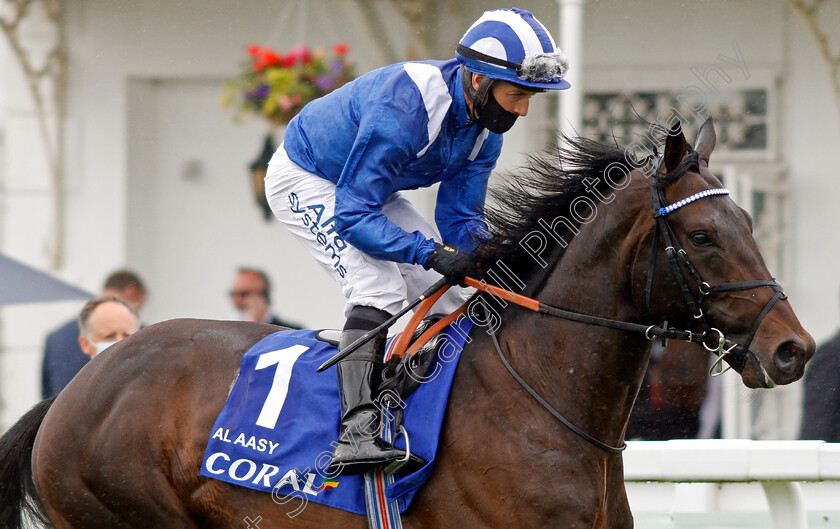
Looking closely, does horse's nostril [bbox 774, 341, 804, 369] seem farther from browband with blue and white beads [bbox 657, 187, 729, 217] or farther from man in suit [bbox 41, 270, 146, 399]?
man in suit [bbox 41, 270, 146, 399]

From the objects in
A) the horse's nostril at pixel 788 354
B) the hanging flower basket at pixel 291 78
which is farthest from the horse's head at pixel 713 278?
the hanging flower basket at pixel 291 78

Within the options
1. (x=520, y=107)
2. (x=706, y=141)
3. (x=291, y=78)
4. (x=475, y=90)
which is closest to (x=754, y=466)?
(x=706, y=141)

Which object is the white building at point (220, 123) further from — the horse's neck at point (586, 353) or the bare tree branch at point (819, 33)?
the horse's neck at point (586, 353)

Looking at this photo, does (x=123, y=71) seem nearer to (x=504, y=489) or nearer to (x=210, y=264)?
(x=210, y=264)

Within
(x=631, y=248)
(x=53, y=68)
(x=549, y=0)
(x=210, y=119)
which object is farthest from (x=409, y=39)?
(x=631, y=248)

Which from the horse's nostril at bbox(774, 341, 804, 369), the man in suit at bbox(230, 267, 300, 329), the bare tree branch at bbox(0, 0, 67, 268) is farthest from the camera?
the bare tree branch at bbox(0, 0, 67, 268)

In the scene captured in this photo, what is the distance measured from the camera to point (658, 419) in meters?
4.96

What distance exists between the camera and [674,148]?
102 inches

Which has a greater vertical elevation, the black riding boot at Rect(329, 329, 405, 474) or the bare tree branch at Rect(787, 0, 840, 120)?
the bare tree branch at Rect(787, 0, 840, 120)

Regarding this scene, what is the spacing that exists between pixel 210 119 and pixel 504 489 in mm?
5382

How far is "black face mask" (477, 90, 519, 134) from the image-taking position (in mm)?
2883

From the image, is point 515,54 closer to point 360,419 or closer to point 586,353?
point 586,353

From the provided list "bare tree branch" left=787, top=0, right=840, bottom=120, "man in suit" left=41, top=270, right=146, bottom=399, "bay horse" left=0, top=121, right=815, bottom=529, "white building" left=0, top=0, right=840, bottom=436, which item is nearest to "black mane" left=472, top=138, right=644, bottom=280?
"bay horse" left=0, top=121, right=815, bottom=529

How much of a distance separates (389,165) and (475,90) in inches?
13.5
